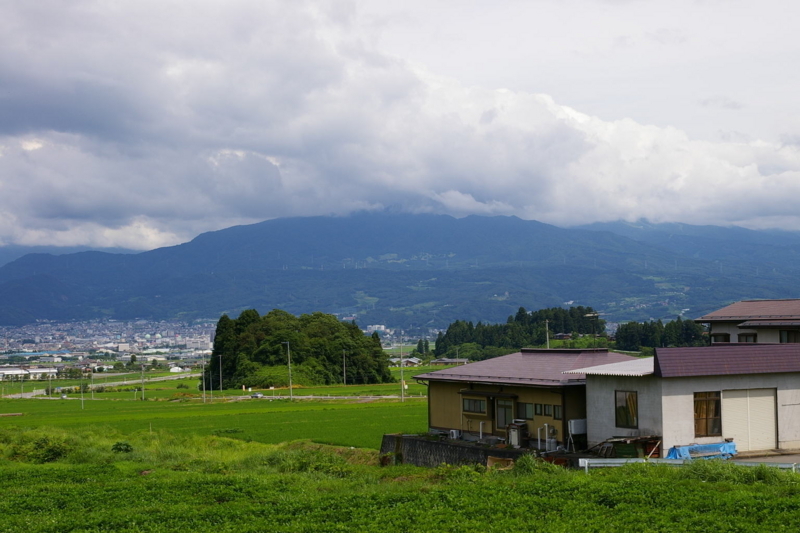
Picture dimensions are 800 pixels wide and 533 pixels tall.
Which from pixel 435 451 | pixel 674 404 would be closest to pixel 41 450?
pixel 435 451

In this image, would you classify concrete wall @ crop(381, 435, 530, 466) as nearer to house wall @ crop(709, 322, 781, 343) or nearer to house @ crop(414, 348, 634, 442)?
house @ crop(414, 348, 634, 442)

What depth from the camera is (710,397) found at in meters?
23.0

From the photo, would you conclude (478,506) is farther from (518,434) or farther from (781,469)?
(518,434)

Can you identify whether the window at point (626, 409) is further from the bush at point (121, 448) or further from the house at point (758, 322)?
the bush at point (121, 448)

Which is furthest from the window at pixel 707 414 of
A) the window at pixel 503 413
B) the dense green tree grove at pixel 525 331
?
the dense green tree grove at pixel 525 331

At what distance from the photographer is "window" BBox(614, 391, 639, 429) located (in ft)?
76.9

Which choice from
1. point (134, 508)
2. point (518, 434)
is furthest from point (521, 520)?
point (518, 434)

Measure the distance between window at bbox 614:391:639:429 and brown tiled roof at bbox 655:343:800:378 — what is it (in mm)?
1527

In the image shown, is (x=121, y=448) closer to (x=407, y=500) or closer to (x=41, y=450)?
(x=41, y=450)

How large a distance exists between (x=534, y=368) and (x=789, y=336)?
1194 cm

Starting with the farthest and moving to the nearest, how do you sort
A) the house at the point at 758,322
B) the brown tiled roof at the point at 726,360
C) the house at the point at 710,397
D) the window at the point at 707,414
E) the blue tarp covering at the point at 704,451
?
the house at the point at 758,322
the window at the point at 707,414
the house at the point at 710,397
the brown tiled roof at the point at 726,360
the blue tarp covering at the point at 704,451

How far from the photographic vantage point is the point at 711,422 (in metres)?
23.0

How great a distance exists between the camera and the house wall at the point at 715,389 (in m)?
22.5

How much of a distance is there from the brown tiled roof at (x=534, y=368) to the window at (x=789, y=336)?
7744mm
